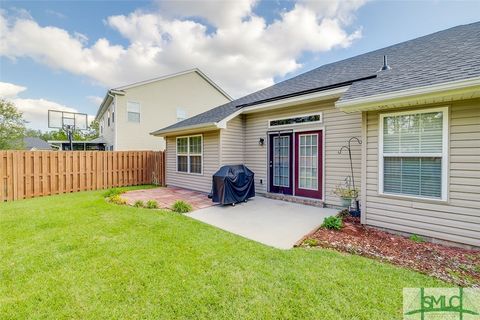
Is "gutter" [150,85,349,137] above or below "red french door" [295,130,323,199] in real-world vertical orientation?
above

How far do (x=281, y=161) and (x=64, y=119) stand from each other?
21.9 m

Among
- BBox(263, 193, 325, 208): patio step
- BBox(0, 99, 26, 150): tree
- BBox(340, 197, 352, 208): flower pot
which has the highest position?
BBox(0, 99, 26, 150): tree

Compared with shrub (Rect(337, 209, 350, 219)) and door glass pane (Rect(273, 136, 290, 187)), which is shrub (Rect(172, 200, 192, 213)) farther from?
shrub (Rect(337, 209, 350, 219))

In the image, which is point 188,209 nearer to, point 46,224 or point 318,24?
point 46,224

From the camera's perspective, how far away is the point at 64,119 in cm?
1986

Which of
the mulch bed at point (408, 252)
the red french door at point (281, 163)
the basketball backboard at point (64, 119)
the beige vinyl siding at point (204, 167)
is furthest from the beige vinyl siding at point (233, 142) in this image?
the basketball backboard at point (64, 119)

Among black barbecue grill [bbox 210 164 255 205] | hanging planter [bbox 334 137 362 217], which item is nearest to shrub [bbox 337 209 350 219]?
hanging planter [bbox 334 137 362 217]

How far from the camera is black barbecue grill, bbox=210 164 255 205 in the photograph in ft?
21.1

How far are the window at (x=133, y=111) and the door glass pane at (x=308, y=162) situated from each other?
11257mm

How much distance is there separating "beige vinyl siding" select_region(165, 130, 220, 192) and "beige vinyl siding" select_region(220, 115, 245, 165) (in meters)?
0.24

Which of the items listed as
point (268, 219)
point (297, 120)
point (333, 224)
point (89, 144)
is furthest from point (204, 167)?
point (89, 144)

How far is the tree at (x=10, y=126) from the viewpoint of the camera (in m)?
19.2

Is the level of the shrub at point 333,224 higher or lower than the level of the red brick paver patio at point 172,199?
higher

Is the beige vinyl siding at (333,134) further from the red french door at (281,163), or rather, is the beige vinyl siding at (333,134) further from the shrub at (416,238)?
the shrub at (416,238)
